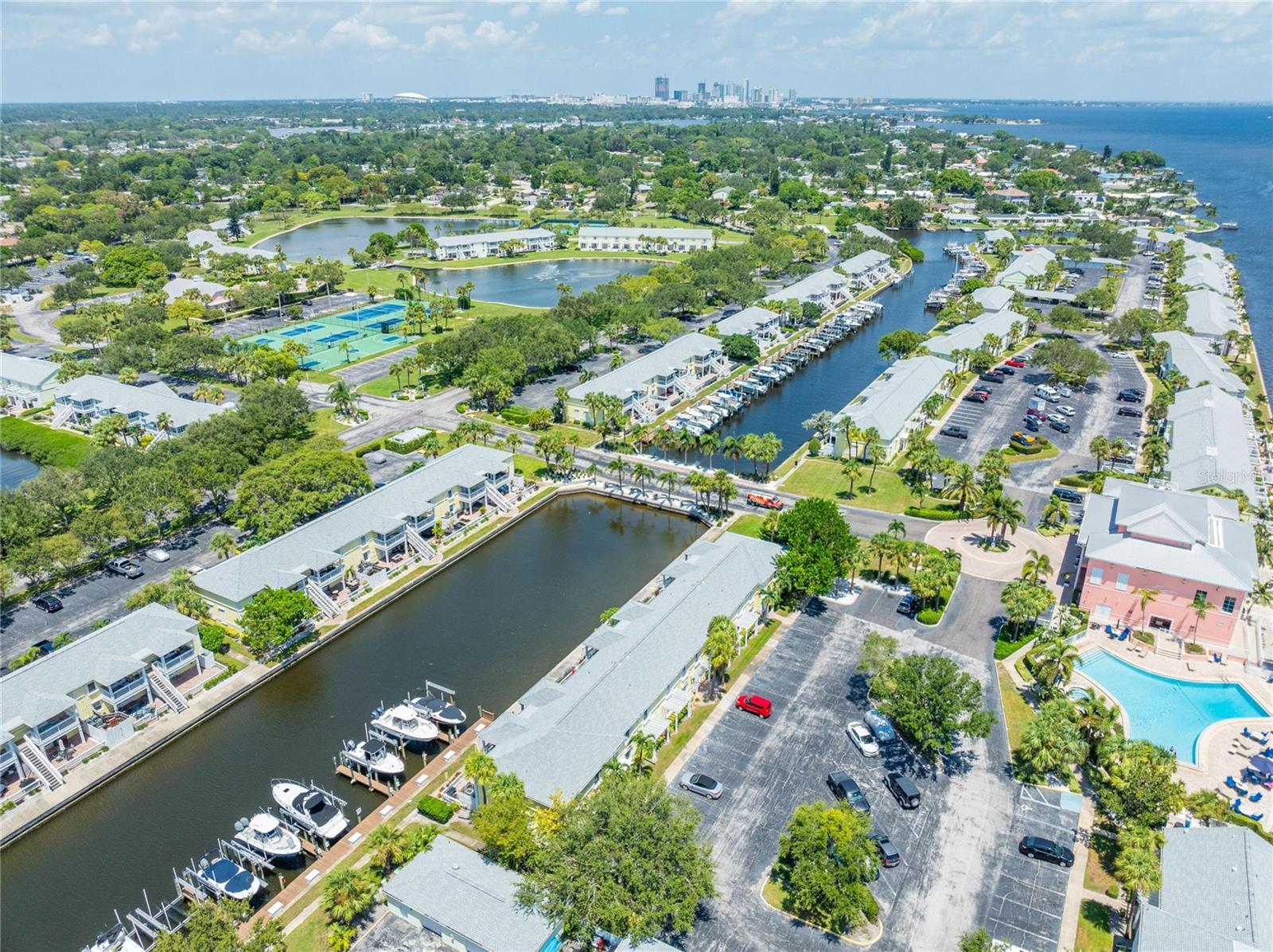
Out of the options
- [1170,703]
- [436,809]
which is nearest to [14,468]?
[436,809]

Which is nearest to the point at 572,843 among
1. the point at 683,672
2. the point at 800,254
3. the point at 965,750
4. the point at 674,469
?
the point at 683,672

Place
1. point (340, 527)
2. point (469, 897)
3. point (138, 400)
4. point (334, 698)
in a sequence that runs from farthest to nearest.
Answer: point (138, 400) → point (340, 527) → point (334, 698) → point (469, 897)

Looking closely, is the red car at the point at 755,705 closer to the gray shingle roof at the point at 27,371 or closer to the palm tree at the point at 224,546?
the palm tree at the point at 224,546

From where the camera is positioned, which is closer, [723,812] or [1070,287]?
[723,812]

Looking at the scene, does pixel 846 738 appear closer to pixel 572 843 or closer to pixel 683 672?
pixel 683 672

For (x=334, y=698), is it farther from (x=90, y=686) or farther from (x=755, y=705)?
(x=755, y=705)

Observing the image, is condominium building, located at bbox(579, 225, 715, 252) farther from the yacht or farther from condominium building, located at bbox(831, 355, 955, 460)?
the yacht

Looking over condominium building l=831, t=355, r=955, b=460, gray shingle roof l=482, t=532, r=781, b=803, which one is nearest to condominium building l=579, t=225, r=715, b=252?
condominium building l=831, t=355, r=955, b=460

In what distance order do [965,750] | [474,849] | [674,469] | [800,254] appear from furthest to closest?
[800,254] < [674,469] < [965,750] < [474,849]
